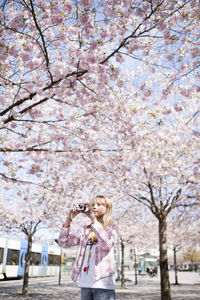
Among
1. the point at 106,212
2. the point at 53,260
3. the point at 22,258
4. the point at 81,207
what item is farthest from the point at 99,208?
the point at 53,260

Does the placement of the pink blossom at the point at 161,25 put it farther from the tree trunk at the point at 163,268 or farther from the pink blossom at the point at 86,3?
the tree trunk at the point at 163,268

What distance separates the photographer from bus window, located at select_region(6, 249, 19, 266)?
1939 centimetres

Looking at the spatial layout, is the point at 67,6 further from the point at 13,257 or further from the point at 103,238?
the point at 13,257

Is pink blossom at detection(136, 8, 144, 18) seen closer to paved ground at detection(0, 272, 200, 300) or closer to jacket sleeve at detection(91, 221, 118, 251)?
jacket sleeve at detection(91, 221, 118, 251)

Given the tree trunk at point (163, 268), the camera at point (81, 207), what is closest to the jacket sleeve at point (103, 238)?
the camera at point (81, 207)

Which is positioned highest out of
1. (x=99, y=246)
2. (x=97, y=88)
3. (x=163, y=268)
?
(x=97, y=88)

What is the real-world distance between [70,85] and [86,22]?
1.18 m

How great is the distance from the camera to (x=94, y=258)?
2.30 m

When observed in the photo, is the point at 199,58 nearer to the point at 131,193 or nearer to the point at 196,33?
the point at 196,33

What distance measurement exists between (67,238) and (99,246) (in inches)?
13.5

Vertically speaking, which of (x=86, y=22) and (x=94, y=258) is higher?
(x=86, y=22)

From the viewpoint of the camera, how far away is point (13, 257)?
784 inches

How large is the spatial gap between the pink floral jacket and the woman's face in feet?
0.50

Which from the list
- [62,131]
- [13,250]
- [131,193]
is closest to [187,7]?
[62,131]
